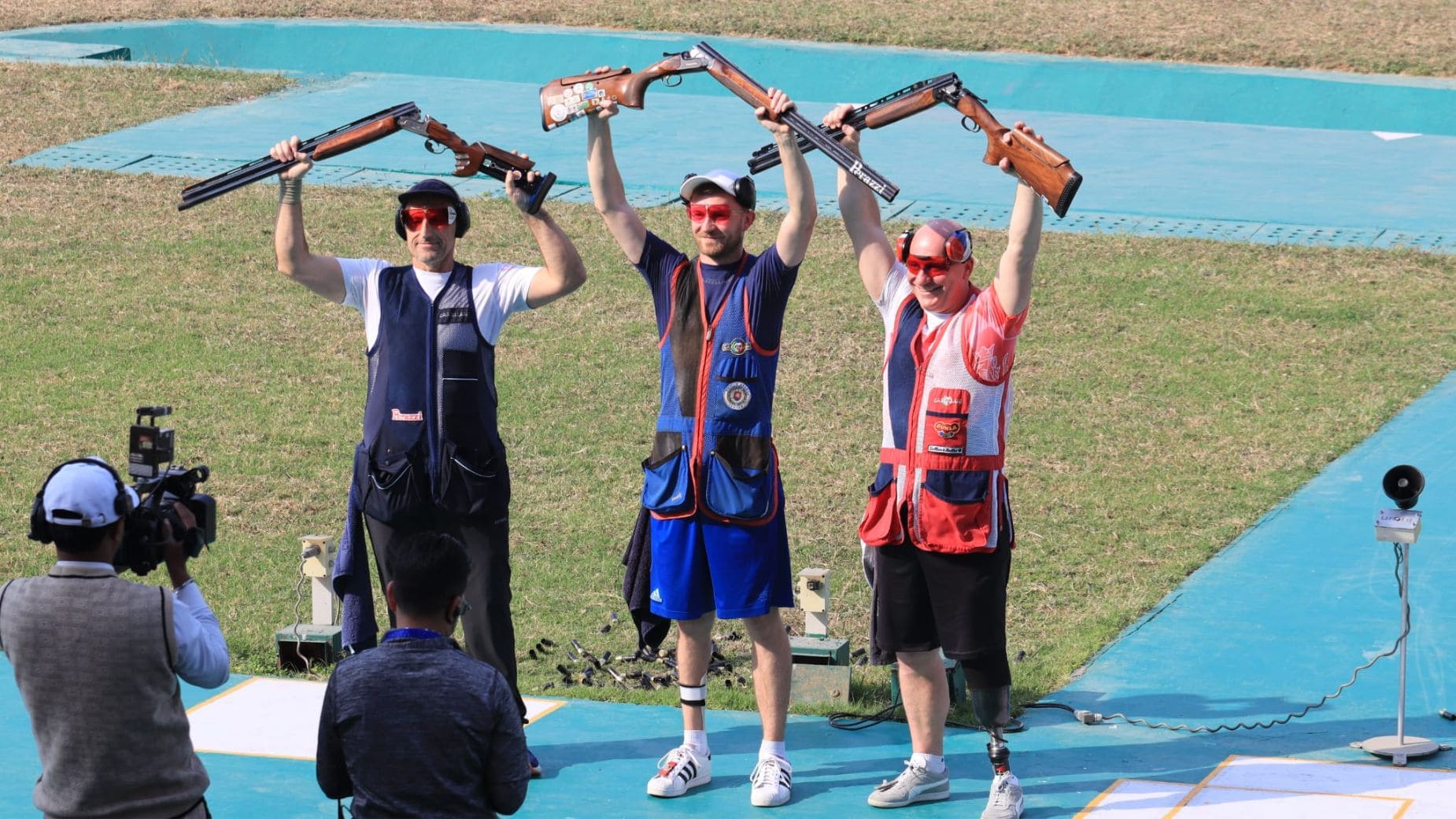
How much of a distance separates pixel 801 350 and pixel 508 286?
6088 millimetres

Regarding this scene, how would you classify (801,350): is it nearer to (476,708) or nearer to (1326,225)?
(1326,225)

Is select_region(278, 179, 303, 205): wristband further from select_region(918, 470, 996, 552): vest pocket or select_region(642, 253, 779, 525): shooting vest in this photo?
select_region(918, 470, 996, 552): vest pocket

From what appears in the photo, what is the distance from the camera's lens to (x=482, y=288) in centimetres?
662

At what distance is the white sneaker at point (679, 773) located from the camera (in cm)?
653

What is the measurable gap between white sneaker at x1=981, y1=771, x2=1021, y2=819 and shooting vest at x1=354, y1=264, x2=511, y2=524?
1941mm

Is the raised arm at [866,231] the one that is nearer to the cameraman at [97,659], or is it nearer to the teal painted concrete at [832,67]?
the cameraman at [97,659]

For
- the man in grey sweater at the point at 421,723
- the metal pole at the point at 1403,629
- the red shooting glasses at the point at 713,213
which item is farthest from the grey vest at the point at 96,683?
the metal pole at the point at 1403,629

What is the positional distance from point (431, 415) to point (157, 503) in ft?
5.76

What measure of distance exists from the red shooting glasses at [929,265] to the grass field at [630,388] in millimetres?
2118

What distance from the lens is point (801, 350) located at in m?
12.6

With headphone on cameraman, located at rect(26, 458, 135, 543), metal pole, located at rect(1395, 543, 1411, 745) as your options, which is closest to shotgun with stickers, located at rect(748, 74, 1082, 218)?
metal pole, located at rect(1395, 543, 1411, 745)

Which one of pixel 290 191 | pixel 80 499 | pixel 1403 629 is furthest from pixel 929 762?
pixel 80 499

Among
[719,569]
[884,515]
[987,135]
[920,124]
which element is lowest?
[719,569]

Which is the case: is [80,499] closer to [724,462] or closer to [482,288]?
[482,288]
